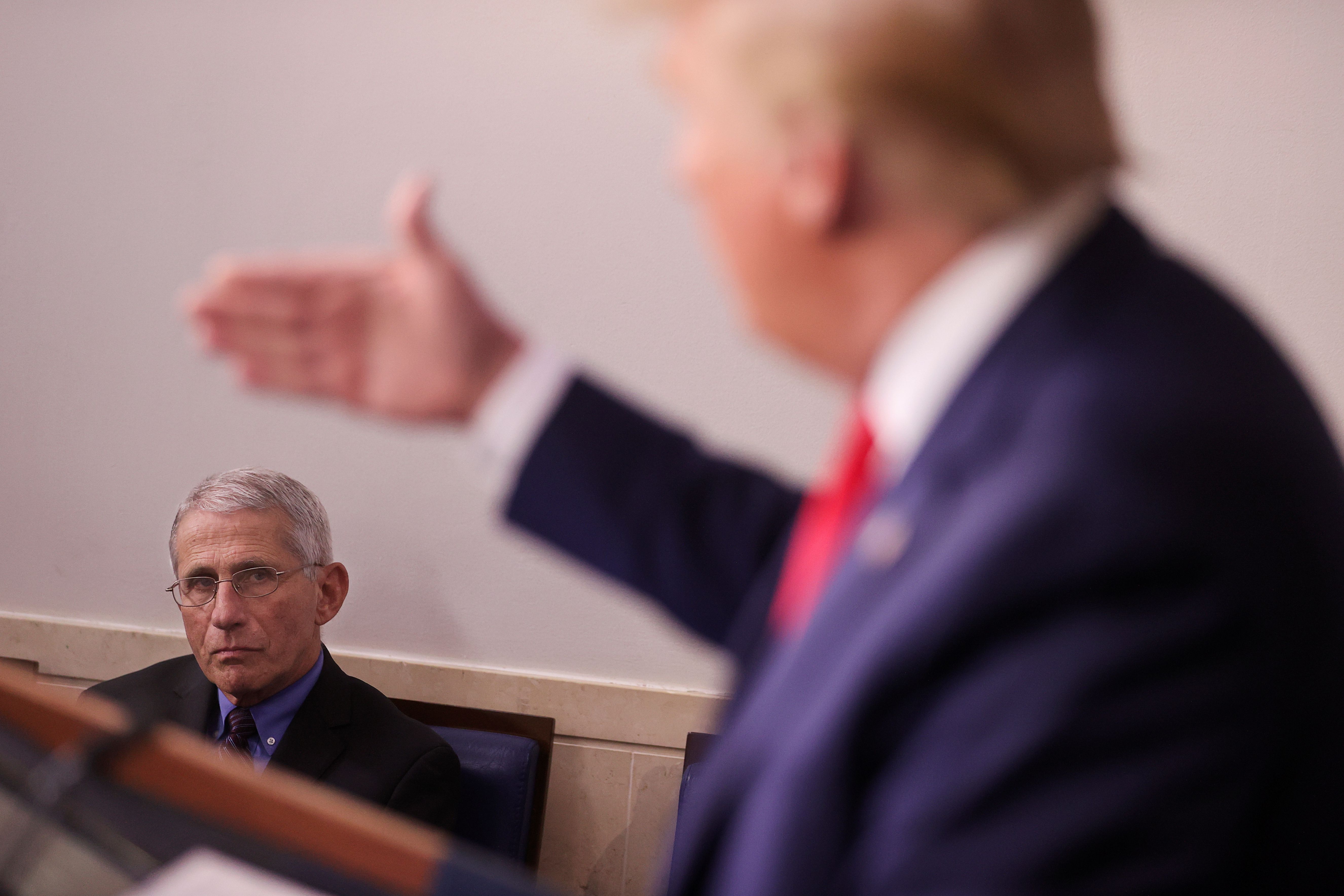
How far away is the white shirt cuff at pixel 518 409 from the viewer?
63 cm

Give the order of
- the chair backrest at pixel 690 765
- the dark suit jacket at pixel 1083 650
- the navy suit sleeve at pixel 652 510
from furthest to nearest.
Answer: the chair backrest at pixel 690 765 → the navy suit sleeve at pixel 652 510 → the dark suit jacket at pixel 1083 650

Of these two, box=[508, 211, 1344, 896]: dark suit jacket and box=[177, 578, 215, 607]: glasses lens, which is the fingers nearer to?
box=[508, 211, 1344, 896]: dark suit jacket

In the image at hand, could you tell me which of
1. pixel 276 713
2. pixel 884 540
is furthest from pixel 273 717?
pixel 884 540

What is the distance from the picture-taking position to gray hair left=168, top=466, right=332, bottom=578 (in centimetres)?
171

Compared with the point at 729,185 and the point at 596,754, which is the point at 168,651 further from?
the point at 729,185

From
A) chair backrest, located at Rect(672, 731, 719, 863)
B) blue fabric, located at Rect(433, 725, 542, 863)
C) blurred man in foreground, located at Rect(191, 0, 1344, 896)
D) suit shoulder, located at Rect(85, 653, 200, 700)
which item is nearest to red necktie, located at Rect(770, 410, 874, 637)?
blurred man in foreground, located at Rect(191, 0, 1344, 896)

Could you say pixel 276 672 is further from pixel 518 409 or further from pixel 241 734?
pixel 518 409

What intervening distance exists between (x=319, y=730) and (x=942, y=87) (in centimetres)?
152

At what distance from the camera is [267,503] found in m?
1.72

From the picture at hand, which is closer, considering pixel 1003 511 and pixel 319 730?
pixel 1003 511

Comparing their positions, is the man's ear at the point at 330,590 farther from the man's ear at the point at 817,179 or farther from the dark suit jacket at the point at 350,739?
Result: the man's ear at the point at 817,179

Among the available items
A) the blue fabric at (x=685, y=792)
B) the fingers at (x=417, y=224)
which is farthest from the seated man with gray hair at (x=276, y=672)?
the fingers at (x=417, y=224)

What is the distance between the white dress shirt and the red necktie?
6 cm

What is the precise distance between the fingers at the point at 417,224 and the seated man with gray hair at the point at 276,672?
1234 millimetres
